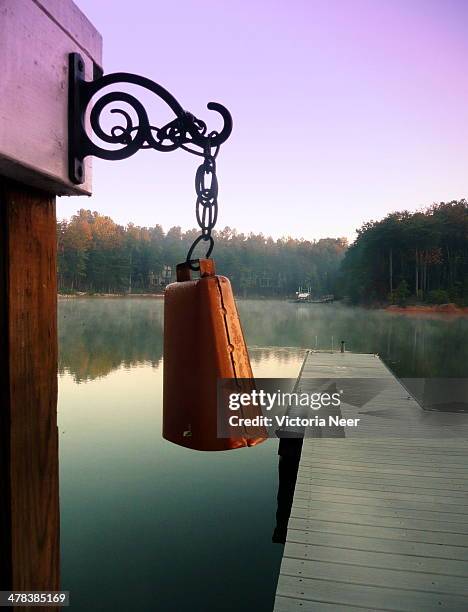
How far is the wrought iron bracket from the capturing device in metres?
1.11

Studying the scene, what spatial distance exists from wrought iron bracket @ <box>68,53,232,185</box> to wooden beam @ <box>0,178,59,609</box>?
0.17 metres

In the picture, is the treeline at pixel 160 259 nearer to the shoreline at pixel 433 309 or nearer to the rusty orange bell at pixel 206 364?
the shoreline at pixel 433 309

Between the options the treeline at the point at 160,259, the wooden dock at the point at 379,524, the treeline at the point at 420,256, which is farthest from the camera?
the treeline at the point at 160,259

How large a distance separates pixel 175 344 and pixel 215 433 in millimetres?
192

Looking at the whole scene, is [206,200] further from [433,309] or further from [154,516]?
[433,309]

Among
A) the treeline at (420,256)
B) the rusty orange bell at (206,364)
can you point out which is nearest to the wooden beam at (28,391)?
the rusty orange bell at (206,364)

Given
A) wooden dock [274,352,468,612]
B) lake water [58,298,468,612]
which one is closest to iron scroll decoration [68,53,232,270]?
wooden dock [274,352,468,612]

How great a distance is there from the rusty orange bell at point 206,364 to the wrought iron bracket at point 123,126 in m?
0.33

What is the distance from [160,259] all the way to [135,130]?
7959 cm

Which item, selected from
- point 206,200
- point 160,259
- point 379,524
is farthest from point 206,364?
point 160,259

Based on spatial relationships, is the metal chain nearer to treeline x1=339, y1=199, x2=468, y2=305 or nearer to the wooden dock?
the wooden dock

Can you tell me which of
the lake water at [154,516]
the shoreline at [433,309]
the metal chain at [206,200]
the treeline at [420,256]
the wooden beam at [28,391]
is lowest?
the lake water at [154,516]

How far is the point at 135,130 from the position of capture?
1161 mm

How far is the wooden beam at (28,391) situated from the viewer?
1.10 meters
